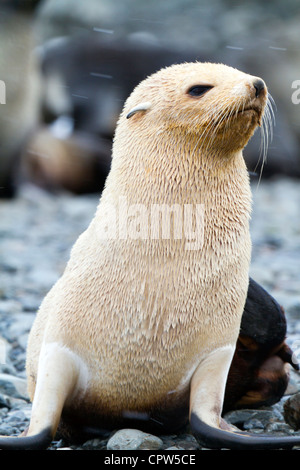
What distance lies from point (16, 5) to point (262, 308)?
18.4 ft

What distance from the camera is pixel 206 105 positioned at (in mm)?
2242

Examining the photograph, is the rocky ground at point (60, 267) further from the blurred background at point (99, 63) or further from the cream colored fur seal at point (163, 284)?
the blurred background at point (99, 63)

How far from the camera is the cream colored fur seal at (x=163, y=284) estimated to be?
221 cm

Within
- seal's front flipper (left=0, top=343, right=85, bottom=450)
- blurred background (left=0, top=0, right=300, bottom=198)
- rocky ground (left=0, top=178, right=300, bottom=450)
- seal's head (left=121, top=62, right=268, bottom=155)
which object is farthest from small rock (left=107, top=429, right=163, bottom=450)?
blurred background (left=0, top=0, right=300, bottom=198)

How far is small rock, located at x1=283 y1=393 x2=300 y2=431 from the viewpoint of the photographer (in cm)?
247

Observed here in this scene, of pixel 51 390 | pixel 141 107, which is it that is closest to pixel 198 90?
pixel 141 107

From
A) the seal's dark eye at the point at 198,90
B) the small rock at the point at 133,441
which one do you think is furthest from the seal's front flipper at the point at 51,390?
the seal's dark eye at the point at 198,90

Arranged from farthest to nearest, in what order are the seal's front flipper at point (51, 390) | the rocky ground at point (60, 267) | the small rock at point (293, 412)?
the rocky ground at point (60, 267), the small rock at point (293, 412), the seal's front flipper at point (51, 390)

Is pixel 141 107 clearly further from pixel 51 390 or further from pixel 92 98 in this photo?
pixel 92 98

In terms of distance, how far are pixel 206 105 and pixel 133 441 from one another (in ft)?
3.57

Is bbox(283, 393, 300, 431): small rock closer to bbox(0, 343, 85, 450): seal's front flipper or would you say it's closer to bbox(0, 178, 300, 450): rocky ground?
A: bbox(0, 178, 300, 450): rocky ground

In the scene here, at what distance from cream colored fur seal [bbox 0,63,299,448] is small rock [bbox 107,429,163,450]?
7 centimetres

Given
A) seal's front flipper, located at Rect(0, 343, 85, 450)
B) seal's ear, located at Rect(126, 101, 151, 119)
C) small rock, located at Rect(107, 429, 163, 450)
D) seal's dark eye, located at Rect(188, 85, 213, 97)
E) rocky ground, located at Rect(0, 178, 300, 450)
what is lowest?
rocky ground, located at Rect(0, 178, 300, 450)
